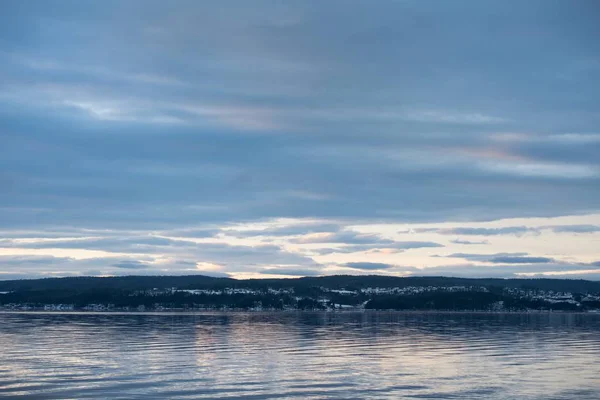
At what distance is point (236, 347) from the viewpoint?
70.1 metres

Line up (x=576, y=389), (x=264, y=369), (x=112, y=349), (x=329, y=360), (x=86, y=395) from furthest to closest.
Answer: (x=112, y=349)
(x=329, y=360)
(x=264, y=369)
(x=576, y=389)
(x=86, y=395)

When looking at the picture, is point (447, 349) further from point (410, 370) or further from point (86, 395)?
point (86, 395)

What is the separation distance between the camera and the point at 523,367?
5297cm

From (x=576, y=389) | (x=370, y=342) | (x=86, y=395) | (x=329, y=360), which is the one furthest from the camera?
(x=370, y=342)

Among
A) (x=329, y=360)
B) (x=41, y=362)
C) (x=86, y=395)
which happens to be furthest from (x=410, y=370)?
(x=41, y=362)

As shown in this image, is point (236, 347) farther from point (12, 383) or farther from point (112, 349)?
point (12, 383)

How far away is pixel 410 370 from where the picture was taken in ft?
167

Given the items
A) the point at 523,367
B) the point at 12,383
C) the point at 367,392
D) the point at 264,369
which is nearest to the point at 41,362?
the point at 12,383

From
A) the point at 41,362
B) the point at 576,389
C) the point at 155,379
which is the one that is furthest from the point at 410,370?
the point at 41,362

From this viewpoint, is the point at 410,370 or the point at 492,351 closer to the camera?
the point at 410,370

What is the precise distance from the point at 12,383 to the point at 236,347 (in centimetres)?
2935

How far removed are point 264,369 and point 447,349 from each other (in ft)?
76.5

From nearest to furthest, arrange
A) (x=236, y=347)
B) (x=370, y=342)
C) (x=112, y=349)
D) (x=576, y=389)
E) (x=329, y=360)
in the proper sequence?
(x=576, y=389), (x=329, y=360), (x=112, y=349), (x=236, y=347), (x=370, y=342)

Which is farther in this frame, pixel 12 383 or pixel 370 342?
pixel 370 342
